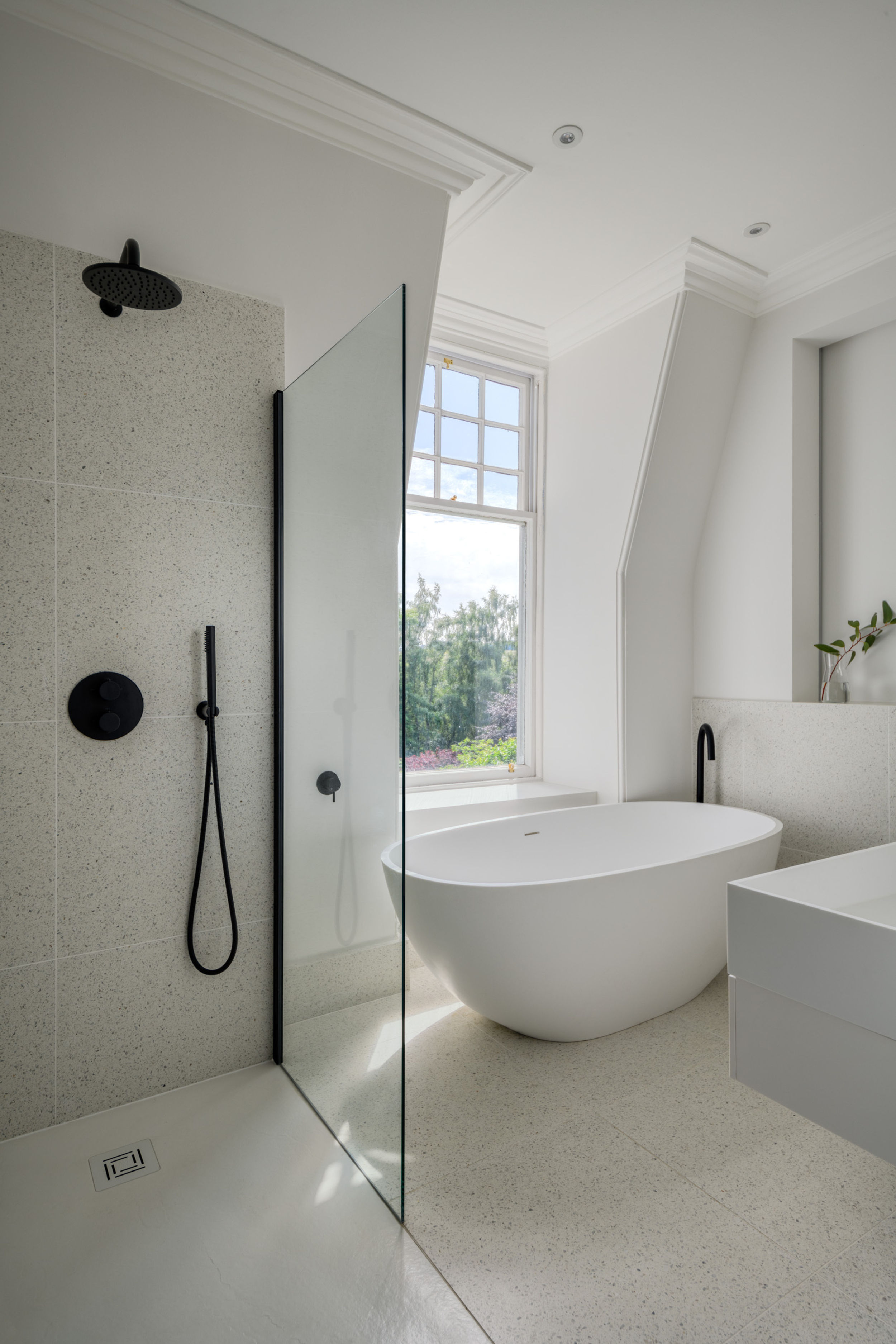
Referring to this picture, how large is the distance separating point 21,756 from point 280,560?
0.89m

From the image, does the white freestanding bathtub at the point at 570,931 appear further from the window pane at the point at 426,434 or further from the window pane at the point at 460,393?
the window pane at the point at 460,393

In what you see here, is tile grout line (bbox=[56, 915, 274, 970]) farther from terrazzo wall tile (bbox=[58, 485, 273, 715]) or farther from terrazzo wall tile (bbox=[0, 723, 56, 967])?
terrazzo wall tile (bbox=[58, 485, 273, 715])

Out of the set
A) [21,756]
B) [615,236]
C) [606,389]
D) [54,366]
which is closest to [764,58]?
[615,236]

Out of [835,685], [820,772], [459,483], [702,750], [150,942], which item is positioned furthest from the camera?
[459,483]

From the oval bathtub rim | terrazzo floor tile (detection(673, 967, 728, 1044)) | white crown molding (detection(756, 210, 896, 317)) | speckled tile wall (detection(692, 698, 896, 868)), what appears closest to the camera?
the oval bathtub rim

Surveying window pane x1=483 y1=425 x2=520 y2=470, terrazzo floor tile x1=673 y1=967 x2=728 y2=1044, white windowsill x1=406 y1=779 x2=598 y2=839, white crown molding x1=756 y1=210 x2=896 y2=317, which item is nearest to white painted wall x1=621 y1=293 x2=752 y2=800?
white crown molding x1=756 y1=210 x2=896 y2=317

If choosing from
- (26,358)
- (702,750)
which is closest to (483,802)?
(702,750)

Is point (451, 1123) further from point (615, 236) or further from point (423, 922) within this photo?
point (615, 236)

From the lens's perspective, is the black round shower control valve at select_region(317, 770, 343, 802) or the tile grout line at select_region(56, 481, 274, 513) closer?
the black round shower control valve at select_region(317, 770, 343, 802)

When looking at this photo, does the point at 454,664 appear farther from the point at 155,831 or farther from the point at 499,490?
the point at 155,831

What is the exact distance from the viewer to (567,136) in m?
2.31

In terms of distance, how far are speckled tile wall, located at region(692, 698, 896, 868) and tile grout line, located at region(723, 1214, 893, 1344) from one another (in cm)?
132

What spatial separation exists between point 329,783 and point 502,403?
2550 mm

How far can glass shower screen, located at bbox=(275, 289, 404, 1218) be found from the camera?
5.52 feet
